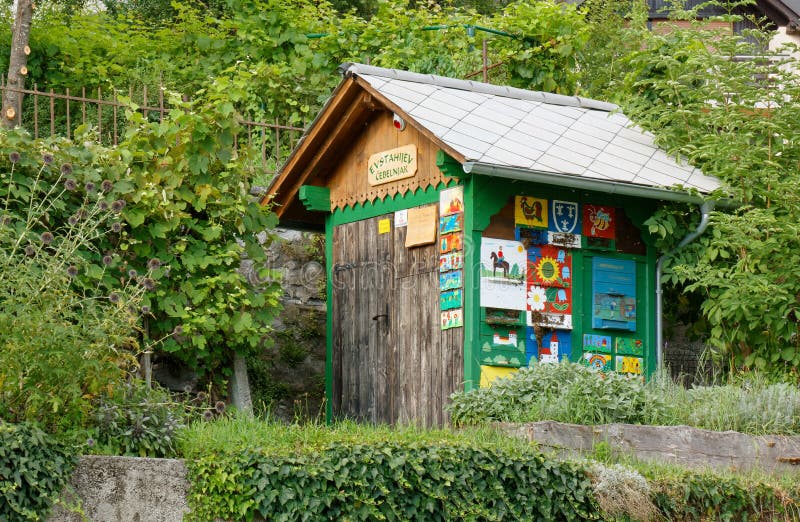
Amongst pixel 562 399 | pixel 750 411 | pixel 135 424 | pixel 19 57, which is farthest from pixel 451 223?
pixel 19 57

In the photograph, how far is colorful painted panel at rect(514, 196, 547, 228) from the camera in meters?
11.8

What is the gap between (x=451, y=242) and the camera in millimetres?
11766

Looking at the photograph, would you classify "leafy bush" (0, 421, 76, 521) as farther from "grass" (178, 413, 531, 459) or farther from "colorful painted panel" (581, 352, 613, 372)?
"colorful painted panel" (581, 352, 613, 372)

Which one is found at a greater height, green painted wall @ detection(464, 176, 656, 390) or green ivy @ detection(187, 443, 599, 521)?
green painted wall @ detection(464, 176, 656, 390)

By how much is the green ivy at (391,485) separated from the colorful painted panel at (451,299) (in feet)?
9.33

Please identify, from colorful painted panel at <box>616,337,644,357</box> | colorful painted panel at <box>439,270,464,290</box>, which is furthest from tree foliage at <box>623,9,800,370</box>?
colorful painted panel at <box>439,270,464,290</box>

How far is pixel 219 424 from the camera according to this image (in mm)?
9430

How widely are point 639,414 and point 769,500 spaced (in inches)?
51.9

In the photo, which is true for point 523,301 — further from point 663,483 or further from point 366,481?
point 366,481

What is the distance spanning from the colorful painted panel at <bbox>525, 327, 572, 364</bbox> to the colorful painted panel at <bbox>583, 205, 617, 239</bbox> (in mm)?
1081

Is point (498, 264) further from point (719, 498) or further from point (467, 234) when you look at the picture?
point (719, 498)

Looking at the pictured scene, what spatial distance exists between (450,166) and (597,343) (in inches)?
89.9

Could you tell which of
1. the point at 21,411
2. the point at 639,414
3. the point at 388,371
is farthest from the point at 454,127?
the point at 21,411

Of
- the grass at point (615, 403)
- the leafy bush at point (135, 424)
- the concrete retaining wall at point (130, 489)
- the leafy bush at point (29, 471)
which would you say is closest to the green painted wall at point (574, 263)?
the grass at point (615, 403)
